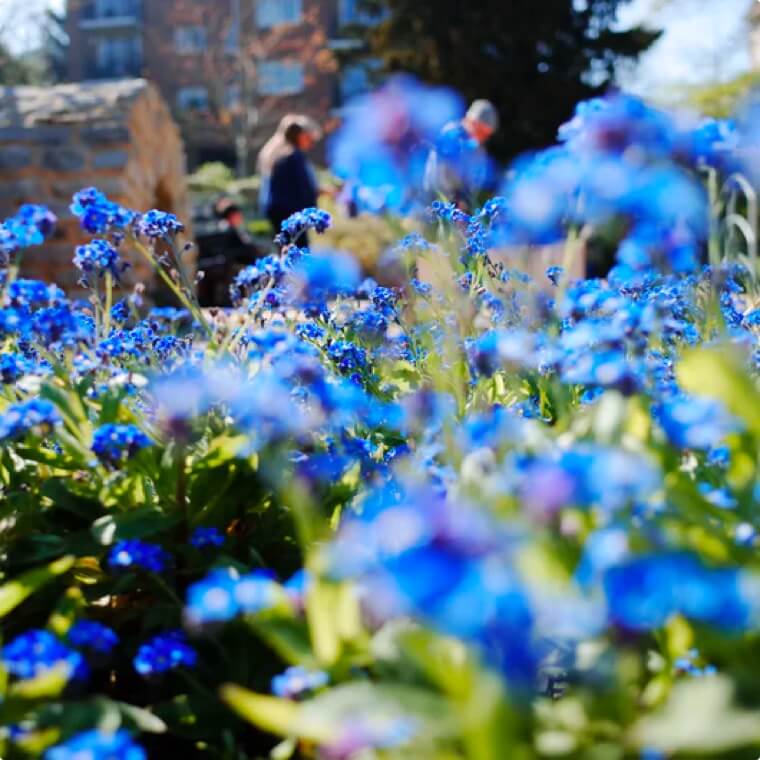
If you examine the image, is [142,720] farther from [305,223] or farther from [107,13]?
[107,13]

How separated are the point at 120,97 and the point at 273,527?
6743 millimetres

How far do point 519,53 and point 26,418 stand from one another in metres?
17.8

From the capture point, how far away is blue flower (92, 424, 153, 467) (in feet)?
5.46

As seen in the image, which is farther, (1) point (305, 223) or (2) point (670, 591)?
(1) point (305, 223)

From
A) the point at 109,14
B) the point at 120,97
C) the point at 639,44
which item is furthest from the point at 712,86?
the point at 109,14

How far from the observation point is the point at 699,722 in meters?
1.02

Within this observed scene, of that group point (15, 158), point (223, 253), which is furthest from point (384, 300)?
point (223, 253)

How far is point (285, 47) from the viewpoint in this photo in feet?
99.2

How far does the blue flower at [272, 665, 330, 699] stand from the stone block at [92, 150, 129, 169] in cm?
674

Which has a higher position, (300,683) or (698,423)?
(698,423)

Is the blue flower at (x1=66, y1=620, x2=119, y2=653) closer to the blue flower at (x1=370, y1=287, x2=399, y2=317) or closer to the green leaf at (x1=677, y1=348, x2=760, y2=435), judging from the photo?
the green leaf at (x1=677, y1=348, x2=760, y2=435)

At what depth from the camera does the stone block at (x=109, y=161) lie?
7352 mm

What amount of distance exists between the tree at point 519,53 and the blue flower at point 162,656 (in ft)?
54.3

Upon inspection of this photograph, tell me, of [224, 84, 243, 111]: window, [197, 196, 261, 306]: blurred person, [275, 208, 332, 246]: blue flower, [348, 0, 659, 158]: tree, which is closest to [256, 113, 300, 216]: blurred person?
[197, 196, 261, 306]: blurred person
